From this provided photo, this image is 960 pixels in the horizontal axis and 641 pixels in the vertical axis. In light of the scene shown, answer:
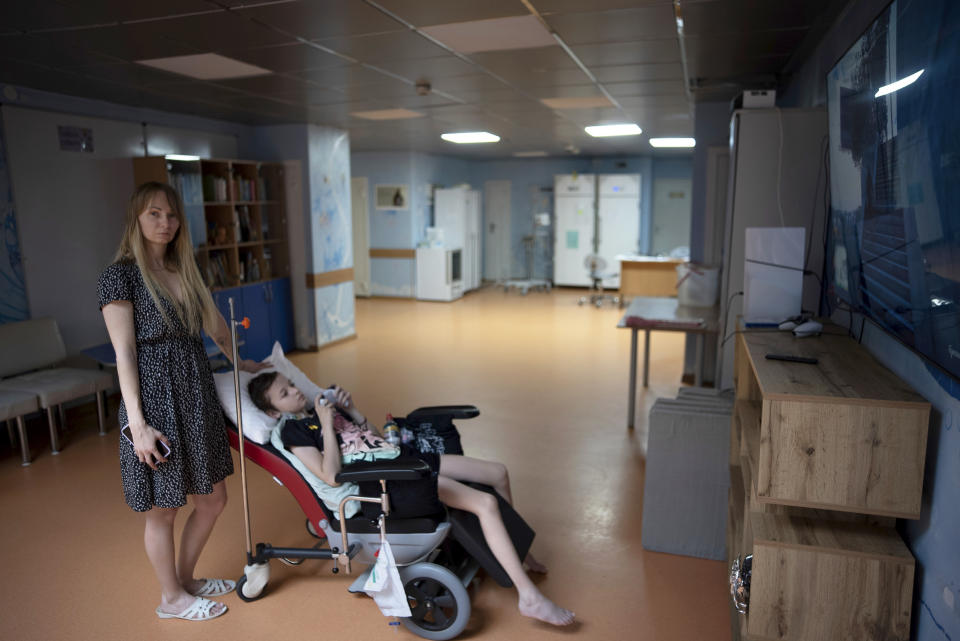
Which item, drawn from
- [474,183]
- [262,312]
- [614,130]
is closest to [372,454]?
[262,312]

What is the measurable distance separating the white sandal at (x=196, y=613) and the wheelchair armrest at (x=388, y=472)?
866 millimetres

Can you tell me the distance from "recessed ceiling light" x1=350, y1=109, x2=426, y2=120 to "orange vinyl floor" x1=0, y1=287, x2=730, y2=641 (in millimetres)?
2550

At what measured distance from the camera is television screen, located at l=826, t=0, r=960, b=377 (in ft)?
4.71

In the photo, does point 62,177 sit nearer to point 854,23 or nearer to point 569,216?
point 854,23

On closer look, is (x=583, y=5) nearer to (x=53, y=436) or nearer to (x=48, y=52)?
(x=48, y=52)

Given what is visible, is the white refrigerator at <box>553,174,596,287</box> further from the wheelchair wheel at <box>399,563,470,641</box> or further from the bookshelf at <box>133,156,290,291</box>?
the wheelchair wheel at <box>399,563,470,641</box>

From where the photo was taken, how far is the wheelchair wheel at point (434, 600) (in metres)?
2.44

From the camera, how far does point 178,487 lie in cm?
240

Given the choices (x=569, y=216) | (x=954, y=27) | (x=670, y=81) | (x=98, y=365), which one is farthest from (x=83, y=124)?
(x=569, y=216)

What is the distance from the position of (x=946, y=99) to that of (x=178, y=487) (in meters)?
2.64

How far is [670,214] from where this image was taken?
12242 millimetres

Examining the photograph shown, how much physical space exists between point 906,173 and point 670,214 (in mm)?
10972

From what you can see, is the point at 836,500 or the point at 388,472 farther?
the point at 388,472

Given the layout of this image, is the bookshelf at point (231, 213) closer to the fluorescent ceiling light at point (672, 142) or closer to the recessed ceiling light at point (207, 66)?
the recessed ceiling light at point (207, 66)
